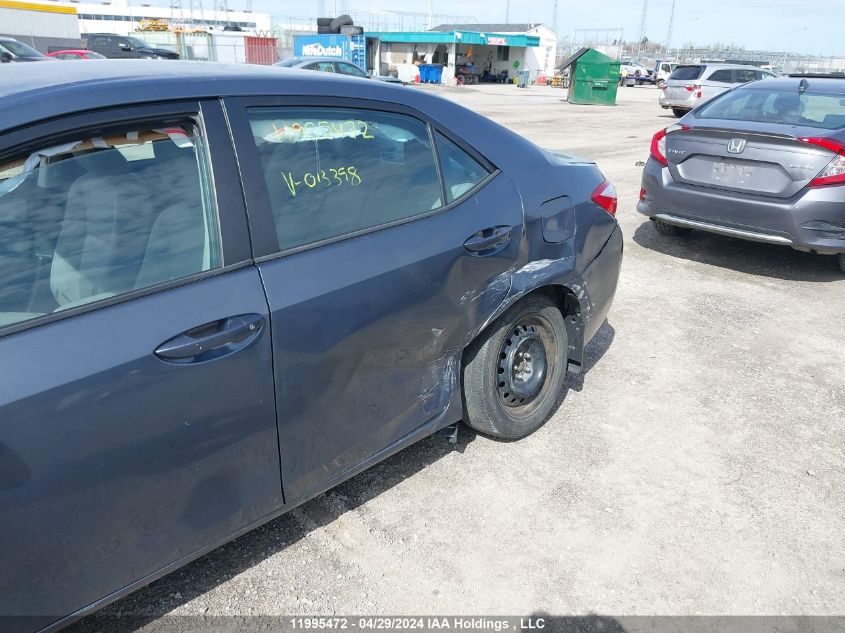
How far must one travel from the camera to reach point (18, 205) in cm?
181

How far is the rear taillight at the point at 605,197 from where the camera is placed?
140 inches

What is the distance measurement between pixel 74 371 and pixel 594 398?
289cm

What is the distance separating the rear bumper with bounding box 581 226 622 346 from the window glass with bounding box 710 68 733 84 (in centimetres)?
2034

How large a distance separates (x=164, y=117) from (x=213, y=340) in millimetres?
690

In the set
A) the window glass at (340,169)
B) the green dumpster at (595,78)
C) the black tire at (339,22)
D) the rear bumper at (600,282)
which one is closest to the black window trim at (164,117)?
the window glass at (340,169)

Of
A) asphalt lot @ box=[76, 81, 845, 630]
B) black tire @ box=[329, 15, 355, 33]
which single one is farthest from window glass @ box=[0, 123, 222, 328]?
black tire @ box=[329, 15, 355, 33]

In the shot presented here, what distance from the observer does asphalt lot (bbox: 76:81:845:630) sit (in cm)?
247

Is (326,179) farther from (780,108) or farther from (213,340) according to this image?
(780,108)

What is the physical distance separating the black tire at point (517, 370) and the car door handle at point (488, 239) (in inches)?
13.9

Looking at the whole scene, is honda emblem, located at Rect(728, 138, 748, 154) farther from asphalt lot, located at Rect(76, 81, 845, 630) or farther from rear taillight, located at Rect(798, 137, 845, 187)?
asphalt lot, located at Rect(76, 81, 845, 630)

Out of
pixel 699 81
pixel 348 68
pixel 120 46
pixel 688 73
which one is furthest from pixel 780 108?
pixel 120 46

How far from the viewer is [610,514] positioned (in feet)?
9.59

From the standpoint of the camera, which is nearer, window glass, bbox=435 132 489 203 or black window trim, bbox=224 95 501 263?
black window trim, bbox=224 95 501 263

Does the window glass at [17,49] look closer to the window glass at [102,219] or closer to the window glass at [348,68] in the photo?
the window glass at [348,68]
